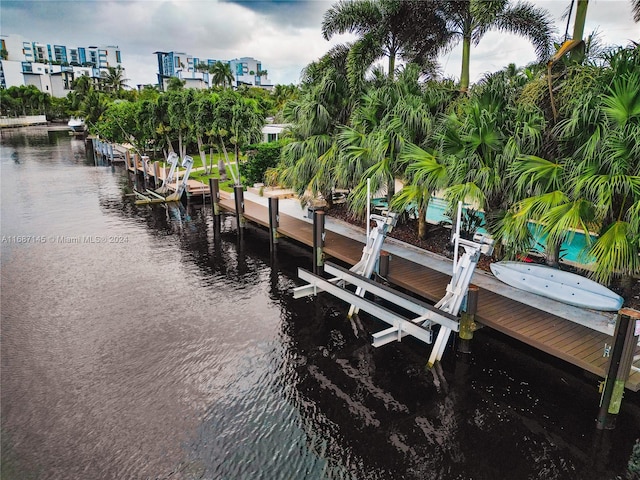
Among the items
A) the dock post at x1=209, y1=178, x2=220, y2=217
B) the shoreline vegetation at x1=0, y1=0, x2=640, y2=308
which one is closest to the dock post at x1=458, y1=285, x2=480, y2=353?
the shoreline vegetation at x1=0, y1=0, x2=640, y2=308

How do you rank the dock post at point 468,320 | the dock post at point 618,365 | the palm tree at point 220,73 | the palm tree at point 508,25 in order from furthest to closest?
the palm tree at point 220,73 → the palm tree at point 508,25 → the dock post at point 468,320 → the dock post at point 618,365

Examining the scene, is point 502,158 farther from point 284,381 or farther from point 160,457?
point 160,457

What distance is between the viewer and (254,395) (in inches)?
267

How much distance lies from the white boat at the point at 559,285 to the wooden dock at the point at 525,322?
836 mm

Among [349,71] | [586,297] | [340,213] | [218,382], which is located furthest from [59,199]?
[586,297]

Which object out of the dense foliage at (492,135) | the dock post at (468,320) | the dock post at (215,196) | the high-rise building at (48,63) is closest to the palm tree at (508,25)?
the dense foliage at (492,135)

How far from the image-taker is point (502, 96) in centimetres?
945

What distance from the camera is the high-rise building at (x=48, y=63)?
11788cm

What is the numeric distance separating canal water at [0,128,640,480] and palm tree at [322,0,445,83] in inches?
352

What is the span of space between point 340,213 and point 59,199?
15049 mm

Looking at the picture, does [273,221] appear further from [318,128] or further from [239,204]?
[318,128]

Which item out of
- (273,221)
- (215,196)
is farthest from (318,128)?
(215,196)

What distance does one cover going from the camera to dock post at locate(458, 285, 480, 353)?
7.55 m

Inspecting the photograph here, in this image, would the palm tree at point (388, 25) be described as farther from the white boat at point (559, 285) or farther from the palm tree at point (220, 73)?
→ the palm tree at point (220, 73)
